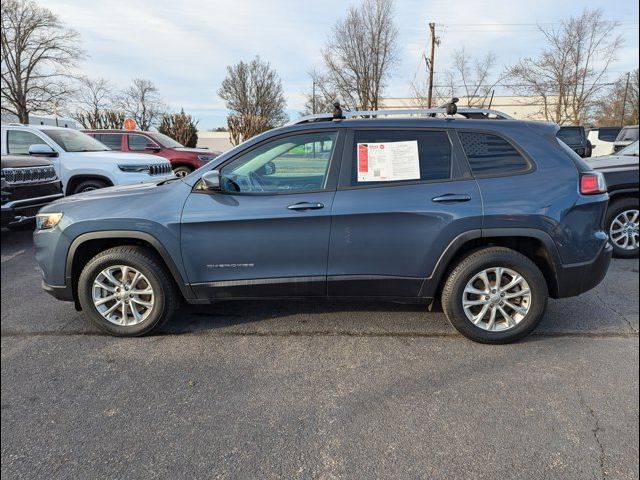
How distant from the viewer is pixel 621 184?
17.6ft

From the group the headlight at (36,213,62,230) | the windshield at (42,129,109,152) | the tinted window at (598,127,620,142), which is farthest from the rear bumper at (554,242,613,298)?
the tinted window at (598,127,620,142)

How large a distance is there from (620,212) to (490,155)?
11.4 feet

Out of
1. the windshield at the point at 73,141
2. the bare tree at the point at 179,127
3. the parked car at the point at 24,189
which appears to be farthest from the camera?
the bare tree at the point at 179,127

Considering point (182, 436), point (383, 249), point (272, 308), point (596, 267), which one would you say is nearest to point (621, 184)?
point (596, 267)

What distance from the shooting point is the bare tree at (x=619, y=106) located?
23562 mm

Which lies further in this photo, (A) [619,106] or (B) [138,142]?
(A) [619,106]

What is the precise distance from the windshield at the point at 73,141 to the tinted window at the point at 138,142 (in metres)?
2.46

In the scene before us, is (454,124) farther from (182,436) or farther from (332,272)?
(182,436)

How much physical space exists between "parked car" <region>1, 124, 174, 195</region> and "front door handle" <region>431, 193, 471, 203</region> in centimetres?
541

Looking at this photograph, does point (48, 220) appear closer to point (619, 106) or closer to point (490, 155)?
point (490, 155)

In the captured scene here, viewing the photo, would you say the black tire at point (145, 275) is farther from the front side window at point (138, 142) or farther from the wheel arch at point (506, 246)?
the front side window at point (138, 142)

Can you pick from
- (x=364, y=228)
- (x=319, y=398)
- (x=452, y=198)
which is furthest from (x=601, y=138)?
(x=319, y=398)

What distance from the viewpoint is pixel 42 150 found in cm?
688

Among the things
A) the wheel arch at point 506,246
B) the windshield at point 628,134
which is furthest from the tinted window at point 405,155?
the windshield at point 628,134
